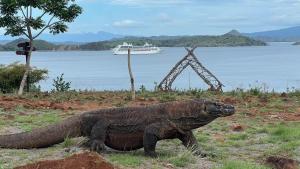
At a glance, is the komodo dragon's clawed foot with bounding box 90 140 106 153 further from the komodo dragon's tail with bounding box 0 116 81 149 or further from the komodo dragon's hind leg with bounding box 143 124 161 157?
the komodo dragon's hind leg with bounding box 143 124 161 157

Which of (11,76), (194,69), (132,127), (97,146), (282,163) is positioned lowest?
(11,76)

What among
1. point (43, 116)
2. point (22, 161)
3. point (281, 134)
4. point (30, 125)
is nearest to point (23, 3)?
point (43, 116)

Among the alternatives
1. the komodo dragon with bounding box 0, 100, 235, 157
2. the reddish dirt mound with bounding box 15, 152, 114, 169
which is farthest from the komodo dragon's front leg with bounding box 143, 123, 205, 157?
the reddish dirt mound with bounding box 15, 152, 114, 169

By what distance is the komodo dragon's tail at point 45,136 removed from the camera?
9.34 metres

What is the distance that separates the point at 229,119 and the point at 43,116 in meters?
4.27

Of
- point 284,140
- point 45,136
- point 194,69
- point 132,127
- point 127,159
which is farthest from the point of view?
point 194,69

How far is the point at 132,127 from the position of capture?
917cm

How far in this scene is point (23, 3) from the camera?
2336 centimetres

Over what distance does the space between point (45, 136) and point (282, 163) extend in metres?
3.57

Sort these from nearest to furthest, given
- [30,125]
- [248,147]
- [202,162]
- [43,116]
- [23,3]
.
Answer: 1. [202,162]
2. [248,147]
3. [30,125]
4. [43,116]
5. [23,3]

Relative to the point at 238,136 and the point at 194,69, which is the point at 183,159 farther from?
the point at 194,69

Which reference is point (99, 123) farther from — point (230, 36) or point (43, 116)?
point (230, 36)

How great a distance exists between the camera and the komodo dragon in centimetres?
903

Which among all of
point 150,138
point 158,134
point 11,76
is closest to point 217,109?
point 158,134
